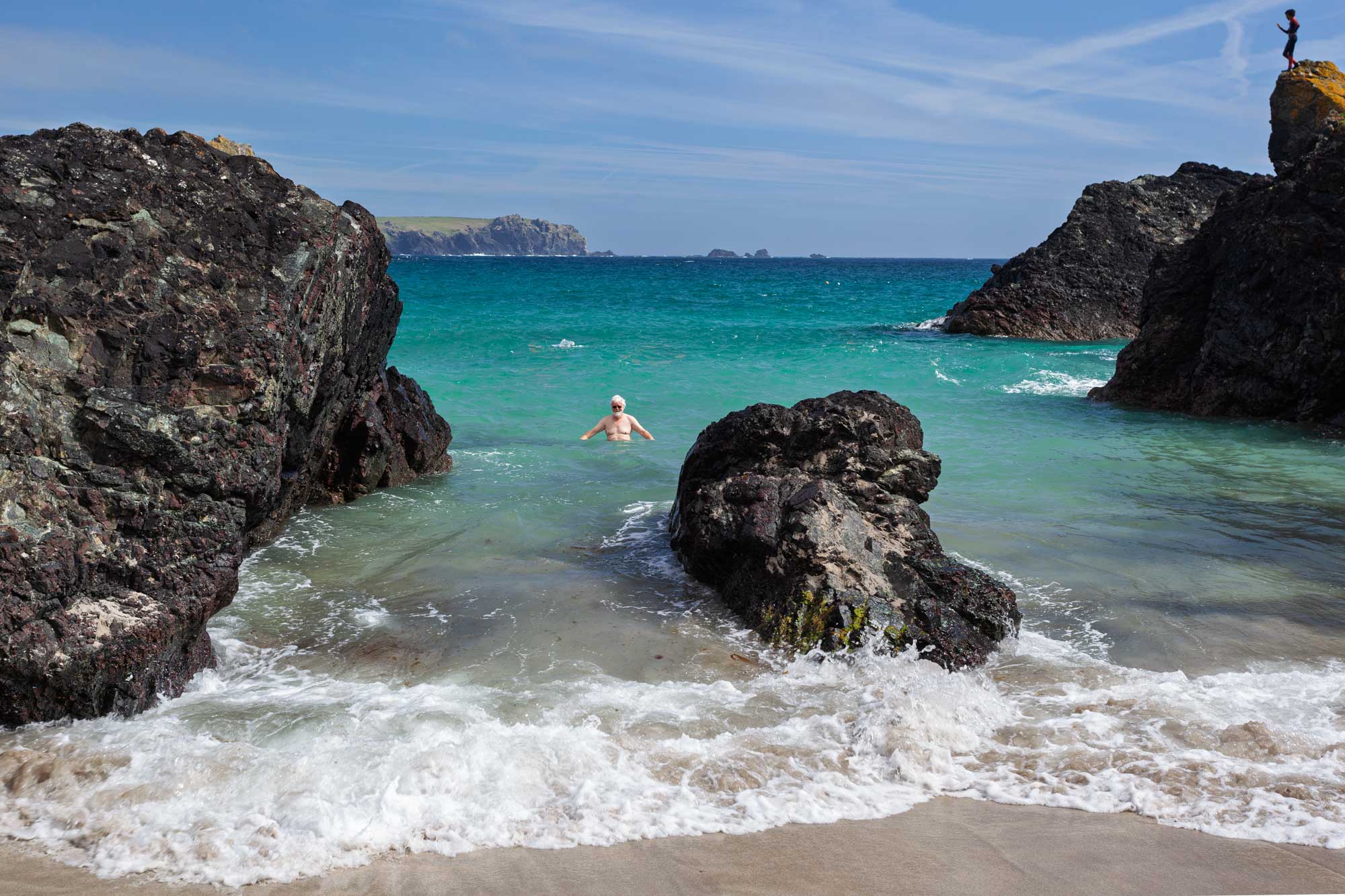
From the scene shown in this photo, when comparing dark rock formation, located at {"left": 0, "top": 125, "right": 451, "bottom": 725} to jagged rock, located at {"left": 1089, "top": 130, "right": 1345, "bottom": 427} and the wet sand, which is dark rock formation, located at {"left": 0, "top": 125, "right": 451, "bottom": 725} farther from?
jagged rock, located at {"left": 1089, "top": 130, "right": 1345, "bottom": 427}

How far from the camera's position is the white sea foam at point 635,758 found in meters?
3.17

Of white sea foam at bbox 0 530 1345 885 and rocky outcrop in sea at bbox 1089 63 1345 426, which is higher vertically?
rocky outcrop in sea at bbox 1089 63 1345 426

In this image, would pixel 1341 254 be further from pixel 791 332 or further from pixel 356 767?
pixel 791 332

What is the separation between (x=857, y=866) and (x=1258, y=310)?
42.0ft

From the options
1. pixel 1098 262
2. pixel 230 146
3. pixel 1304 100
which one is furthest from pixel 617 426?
pixel 1098 262

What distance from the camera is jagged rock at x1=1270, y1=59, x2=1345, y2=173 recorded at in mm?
20141

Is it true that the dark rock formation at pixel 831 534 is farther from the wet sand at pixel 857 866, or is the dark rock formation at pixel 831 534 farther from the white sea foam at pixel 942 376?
the white sea foam at pixel 942 376

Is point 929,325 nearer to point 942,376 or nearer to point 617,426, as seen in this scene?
point 942,376

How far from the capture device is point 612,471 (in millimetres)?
9547

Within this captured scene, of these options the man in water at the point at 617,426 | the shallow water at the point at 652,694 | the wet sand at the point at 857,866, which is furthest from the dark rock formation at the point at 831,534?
the man in water at the point at 617,426

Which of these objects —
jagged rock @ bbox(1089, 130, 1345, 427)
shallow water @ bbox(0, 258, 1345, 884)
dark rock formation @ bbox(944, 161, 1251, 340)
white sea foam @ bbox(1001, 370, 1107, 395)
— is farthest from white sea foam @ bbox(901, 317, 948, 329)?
shallow water @ bbox(0, 258, 1345, 884)

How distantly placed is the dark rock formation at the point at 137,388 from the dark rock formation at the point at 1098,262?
23.6 metres

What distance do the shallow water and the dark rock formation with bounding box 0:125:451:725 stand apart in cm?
36

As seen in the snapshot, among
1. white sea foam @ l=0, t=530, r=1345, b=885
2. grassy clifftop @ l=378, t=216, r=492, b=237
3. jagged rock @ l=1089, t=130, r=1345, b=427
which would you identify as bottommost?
white sea foam @ l=0, t=530, r=1345, b=885
